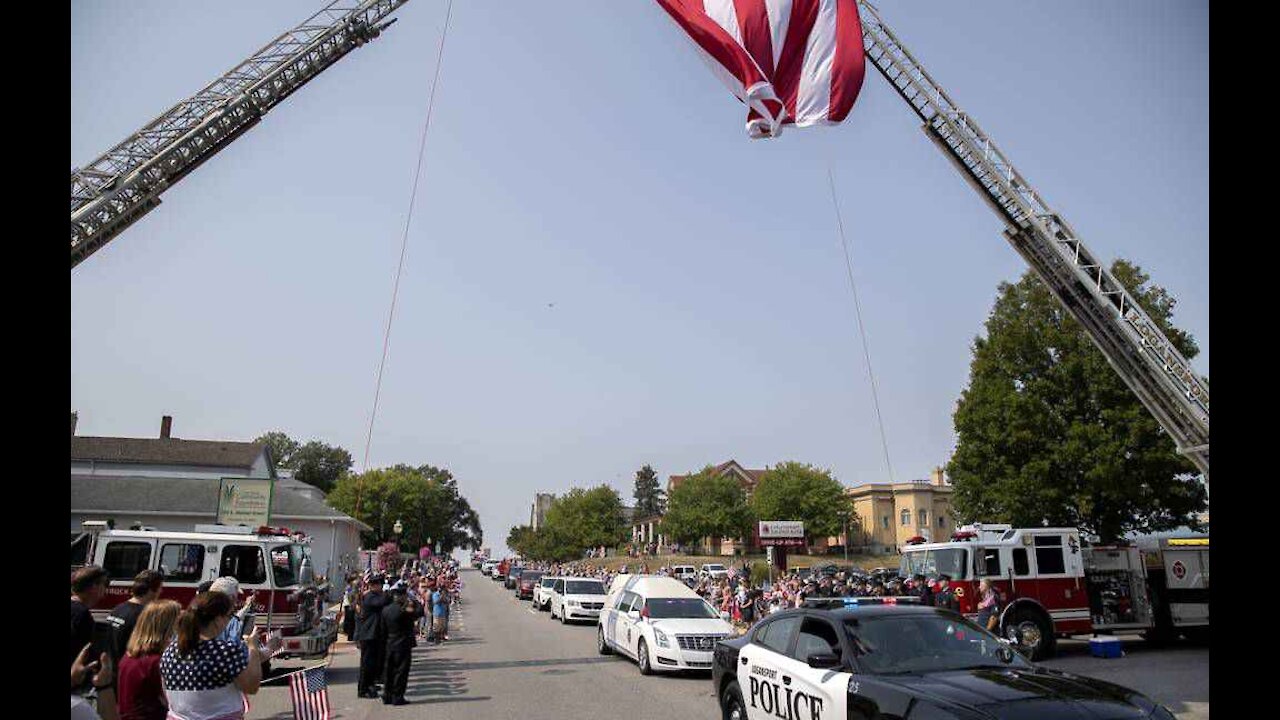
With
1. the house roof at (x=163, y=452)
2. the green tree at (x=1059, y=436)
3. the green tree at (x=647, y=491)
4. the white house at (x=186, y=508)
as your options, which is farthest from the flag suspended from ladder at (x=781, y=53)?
the green tree at (x=647, y=491)

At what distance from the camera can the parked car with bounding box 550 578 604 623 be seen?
28078mm

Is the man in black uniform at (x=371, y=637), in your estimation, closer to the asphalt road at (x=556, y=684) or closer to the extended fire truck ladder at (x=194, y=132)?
the asphalt road at (x=556, y=684)

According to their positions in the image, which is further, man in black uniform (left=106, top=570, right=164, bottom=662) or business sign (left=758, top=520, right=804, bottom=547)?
business sign (left=758, top=520, right=804, bottom=547)

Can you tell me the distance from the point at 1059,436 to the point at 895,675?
3133 cm

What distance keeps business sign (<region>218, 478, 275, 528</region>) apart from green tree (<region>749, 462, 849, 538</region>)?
61.1 m

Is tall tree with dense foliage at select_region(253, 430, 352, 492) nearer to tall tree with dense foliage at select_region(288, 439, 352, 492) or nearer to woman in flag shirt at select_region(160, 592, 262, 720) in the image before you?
tall tree with dense foliage at select_region(288, 439, 352, 492)

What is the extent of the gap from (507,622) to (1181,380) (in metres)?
22.1

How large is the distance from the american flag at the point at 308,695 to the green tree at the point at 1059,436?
3039 cm

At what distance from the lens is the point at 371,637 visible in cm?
1294

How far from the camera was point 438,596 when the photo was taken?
2303cm

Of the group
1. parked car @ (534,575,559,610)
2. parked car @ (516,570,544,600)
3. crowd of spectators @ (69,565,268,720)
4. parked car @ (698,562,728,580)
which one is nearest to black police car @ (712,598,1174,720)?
crowd of spectators @ (69,565,268,720)

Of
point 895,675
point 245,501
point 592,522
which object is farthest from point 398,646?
point 592,522

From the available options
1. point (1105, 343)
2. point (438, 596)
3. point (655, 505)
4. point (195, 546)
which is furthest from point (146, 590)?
point (655, 505)

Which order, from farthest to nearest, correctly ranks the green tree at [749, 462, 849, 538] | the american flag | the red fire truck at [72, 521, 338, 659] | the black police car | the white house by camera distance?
1. the green tree at [749, 462, 849, 538]
2. the white house
3. the red fire truck at [72, 521, 338, 659]
4. the american flag
5. the black police car
